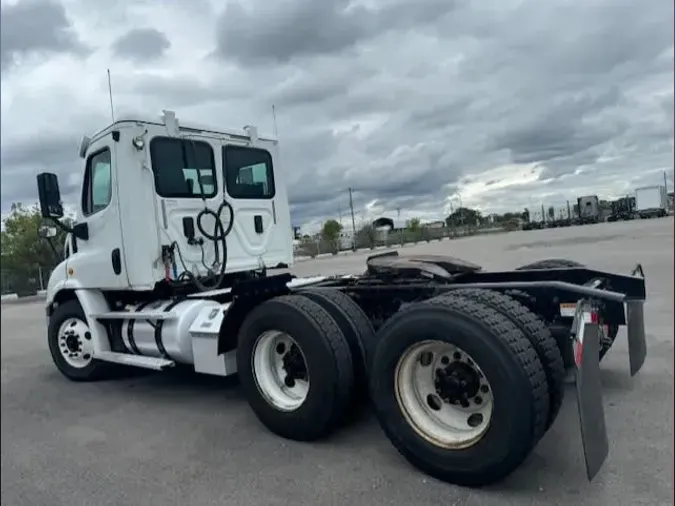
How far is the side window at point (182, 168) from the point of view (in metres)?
5.76

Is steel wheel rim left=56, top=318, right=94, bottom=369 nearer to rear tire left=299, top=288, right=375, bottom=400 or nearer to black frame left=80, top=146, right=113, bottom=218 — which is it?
black frame left=80, top=146, right=113, bottom=218

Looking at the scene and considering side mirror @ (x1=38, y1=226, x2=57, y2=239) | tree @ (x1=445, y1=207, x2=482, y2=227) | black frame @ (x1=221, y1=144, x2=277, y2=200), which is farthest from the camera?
tree @ (x1=445, y1=207, x2=482, y2=227)

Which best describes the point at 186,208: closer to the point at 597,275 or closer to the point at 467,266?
the point at 467,266

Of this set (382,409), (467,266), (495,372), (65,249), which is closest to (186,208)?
(65,249)

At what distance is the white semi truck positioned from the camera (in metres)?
3.24

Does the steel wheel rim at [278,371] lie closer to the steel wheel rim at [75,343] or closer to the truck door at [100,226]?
the truck door at [100,226]

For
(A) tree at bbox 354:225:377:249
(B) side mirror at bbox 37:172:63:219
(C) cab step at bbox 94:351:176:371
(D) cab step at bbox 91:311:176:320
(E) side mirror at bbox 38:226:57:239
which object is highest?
(B) side mirror at bbox 37:172:63:219

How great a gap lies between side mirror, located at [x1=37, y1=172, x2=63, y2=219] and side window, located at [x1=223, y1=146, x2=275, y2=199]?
5.68ft

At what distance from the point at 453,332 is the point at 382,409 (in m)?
0.76

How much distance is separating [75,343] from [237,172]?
8.93ft

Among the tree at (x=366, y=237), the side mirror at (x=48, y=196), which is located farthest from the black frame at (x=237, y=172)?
the tree at (x=366, y=237)

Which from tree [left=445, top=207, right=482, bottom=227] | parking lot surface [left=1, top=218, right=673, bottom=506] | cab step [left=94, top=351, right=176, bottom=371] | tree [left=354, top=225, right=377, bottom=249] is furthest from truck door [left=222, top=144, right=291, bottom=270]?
tree [left=354, top=225, right=377, bottom=249]

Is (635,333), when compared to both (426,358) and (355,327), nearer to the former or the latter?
(426,358)

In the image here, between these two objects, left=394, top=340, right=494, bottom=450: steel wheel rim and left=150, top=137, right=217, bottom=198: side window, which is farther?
left=150, top=137, right=217, bottom=198: side window
